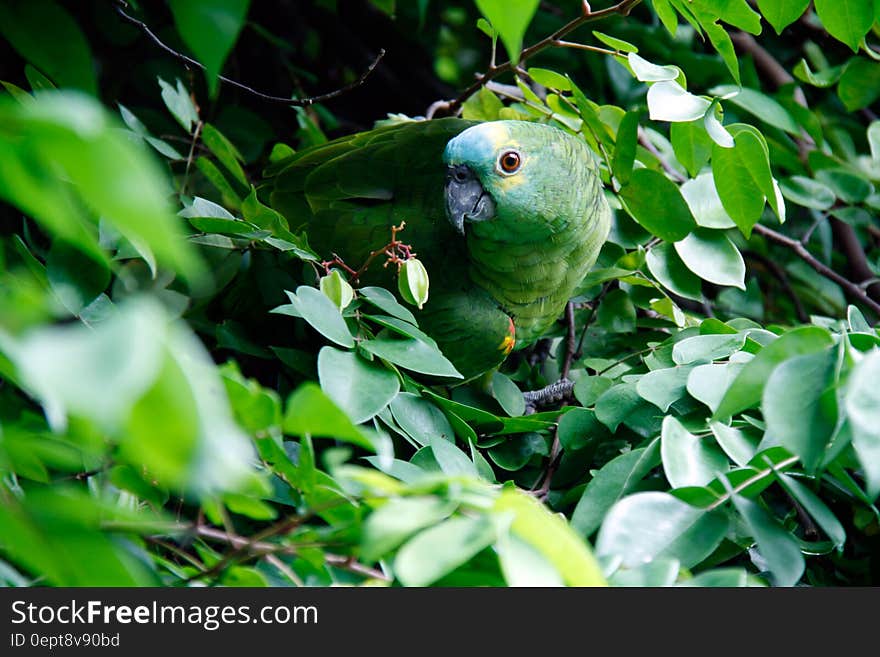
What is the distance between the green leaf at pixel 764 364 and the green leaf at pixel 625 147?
2.08 ft

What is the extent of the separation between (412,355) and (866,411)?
49 centimetres

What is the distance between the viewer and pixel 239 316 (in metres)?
1.41

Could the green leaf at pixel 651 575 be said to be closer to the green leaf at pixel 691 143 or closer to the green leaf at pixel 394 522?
the green leaf at pixel 394 522

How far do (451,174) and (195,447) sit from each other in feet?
3.49

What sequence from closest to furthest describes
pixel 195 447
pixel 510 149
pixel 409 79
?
pixel 195 447 < pixel 510 149 < pixel 409 79

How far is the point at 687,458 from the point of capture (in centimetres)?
80

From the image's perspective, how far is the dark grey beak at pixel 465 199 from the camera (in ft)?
4.47

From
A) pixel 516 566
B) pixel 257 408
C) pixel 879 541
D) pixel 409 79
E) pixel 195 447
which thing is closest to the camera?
pixel 195 447

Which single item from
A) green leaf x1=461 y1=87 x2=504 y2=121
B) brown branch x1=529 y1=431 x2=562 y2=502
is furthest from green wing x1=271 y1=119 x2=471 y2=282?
brown branch x1=529 y1=431 x2=562 y2=502

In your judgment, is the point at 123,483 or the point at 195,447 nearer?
the point at 195,447

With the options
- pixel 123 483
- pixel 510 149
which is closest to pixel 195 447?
pixel 123 483

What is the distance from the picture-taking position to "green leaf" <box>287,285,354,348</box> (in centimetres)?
88

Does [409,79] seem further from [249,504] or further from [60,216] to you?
[60,216]


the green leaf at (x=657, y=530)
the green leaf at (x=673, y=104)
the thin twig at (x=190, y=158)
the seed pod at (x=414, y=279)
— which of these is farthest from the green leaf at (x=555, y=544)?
the thin twig at (x=190, y=158)
